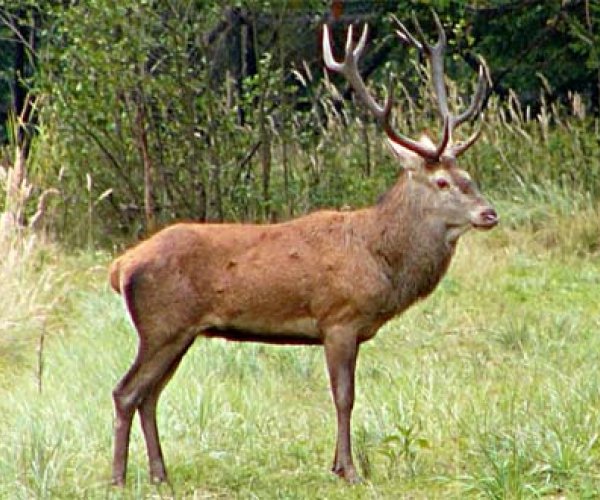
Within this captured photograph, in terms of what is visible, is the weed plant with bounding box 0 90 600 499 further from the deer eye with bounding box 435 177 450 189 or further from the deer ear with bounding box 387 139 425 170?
the deer ear with bounding box 387 139 425 170

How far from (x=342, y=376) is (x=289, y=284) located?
463 mm

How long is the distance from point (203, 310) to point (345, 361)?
0.66m

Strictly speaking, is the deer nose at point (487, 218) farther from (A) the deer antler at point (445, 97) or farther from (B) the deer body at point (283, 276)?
(A) the deer antler at point (445, 97)

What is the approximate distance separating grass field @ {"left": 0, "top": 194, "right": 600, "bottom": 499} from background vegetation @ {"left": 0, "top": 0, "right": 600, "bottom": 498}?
0.06 feet

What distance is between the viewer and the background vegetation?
7.59 meters

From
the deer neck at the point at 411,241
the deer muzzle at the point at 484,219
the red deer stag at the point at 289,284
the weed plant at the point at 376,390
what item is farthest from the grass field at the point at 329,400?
the deer muzzle at the point at 484,219

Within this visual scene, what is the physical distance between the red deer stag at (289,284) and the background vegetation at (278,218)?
0.39 m

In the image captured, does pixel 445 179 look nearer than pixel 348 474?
No

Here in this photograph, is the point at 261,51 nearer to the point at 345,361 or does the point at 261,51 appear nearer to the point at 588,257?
the point at 588,257

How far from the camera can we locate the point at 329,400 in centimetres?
943

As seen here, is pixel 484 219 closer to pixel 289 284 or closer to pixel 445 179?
pixel 445 179

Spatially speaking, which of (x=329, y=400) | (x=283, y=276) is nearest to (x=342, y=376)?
(x=283, y=276)

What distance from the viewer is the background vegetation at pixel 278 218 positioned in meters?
7.59

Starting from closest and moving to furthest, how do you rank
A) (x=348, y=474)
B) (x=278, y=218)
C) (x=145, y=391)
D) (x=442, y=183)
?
(x=348, y=474), (x=145, y=391), (x=442, y=183), (x=278, y=218)
